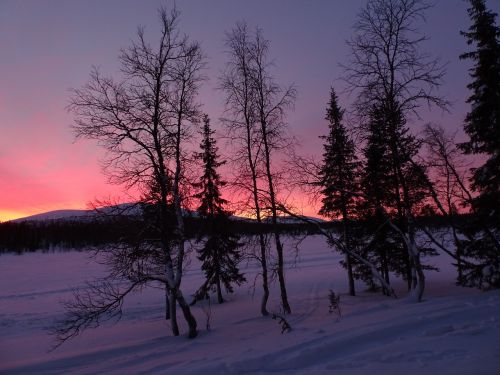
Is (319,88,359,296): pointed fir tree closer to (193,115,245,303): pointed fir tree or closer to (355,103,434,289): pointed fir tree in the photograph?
(355,103,434,289): pointed fir tree

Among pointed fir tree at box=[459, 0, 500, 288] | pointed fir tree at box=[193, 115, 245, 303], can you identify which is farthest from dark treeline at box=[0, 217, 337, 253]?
pointed fir tree at box=[459, 0, 500, 288]

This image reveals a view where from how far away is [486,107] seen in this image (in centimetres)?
1435

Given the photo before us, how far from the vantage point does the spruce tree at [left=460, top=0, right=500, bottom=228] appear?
14258 mm

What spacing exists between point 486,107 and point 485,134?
0.99 metres

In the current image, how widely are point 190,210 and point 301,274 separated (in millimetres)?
31928

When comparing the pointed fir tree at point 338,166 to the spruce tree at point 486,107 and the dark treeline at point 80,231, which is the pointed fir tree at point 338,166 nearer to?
the dark treeline at point 80,231

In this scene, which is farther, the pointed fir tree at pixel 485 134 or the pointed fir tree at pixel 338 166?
the pointed fir tree at pixel 338 166

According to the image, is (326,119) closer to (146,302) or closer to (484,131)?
(484,131)

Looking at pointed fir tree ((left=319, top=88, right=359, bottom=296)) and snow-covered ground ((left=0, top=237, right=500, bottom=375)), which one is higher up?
pointed fir tree ((left=319, top=88, right=359, bottom=296))

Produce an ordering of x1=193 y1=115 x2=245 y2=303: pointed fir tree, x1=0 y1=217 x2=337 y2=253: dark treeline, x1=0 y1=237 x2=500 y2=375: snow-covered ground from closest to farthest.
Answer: x1=0 y1=237 x2=500 y2=375: snow-covered ground, x1=0 y1=217 x2=337 y2=253: dark treeline, x1=193 y1=115 x2=245 y2=303: pointed fir tree

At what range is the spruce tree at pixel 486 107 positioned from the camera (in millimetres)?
14258

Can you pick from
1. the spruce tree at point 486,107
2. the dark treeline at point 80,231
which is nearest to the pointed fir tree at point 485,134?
the spruce tree at point 486,107

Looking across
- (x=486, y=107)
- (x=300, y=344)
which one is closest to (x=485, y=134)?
(x=486, y=107)

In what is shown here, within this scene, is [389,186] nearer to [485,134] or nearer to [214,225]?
[485,134]
